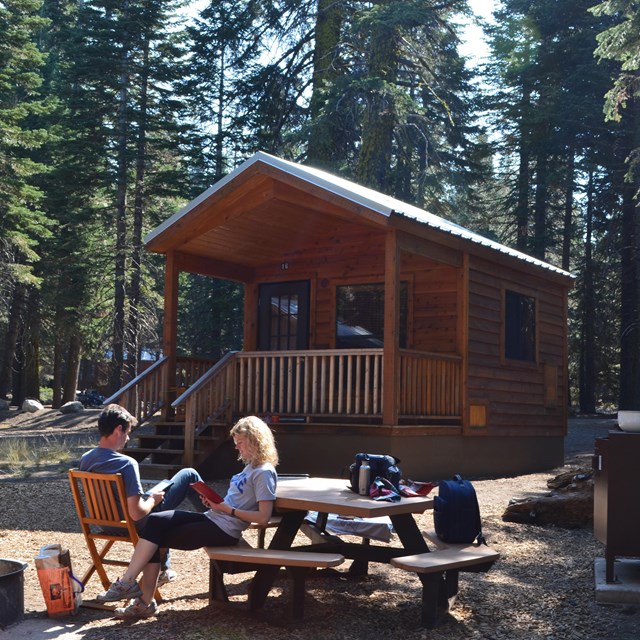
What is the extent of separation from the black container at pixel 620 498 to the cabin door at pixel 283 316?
9.18 metres

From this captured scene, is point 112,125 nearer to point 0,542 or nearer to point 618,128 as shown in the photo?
point 618,128

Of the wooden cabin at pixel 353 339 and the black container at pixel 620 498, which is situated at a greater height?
the wooden cabin at pixel 353 339

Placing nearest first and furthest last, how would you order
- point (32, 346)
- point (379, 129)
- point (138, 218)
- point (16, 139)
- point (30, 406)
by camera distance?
1. point (16, 139)
2. point (379, 129)
3. point (138, 218)
4. point (30, 406)
5. point (32, 346)

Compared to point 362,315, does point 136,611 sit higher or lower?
lower

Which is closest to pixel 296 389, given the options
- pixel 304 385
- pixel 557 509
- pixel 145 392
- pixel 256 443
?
pixel 304 385

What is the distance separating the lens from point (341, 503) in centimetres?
532

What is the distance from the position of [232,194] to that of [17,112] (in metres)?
10.7

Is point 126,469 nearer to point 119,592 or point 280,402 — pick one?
point 119,592

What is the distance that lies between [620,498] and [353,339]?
Answer: 858cm

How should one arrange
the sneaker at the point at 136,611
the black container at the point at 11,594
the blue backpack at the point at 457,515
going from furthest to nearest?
the blue backpack at the point at 457,515
the sneaker at the point at 136,611
the black container at the point at 11,594

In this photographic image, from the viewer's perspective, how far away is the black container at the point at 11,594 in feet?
16.3

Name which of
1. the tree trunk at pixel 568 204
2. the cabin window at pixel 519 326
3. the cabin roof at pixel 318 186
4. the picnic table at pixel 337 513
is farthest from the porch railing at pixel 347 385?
the tree trunk at pixel 568 204

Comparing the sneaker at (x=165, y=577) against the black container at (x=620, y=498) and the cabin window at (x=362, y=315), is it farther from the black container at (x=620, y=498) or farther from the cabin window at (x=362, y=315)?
the cabin window at (x=362, y=315)

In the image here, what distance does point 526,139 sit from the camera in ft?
96.2
